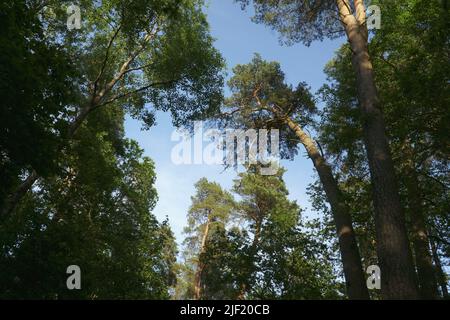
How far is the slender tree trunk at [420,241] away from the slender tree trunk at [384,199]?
285cm

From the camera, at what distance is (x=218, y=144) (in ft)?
54.0

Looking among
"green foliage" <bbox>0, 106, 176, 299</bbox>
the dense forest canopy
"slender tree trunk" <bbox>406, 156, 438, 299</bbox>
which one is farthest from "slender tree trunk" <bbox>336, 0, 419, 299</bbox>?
"green foliage" <bbox>0, 106, 176, 299</bbox>

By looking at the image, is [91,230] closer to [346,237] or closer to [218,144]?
[218,144]

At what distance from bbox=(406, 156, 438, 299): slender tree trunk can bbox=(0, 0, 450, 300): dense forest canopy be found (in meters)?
0.05

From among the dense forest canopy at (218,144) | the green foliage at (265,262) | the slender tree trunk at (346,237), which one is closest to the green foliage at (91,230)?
the dense forest canopy at (218,144)

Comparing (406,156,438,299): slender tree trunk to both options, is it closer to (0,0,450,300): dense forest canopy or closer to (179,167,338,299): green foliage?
(0,0,450,300): dense forest canopy

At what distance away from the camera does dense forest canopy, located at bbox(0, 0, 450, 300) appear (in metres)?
9.43

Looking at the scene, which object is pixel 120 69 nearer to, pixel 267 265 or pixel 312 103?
pixel 312 103

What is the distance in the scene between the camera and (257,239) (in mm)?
13109

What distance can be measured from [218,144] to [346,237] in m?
7.34

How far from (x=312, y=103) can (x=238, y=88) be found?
348cm

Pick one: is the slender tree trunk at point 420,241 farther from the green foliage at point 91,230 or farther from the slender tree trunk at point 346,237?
the green foliage at point 91,230
